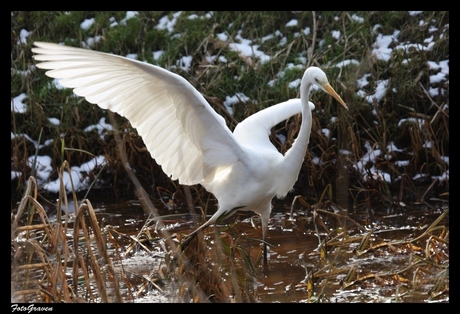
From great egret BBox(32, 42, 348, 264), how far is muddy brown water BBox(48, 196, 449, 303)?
30 cm

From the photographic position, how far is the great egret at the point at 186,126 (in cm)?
362

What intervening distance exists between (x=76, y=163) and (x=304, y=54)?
7.95 ft

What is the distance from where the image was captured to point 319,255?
4492 mm

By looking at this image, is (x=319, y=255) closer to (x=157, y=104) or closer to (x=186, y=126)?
(x=186, y=126)

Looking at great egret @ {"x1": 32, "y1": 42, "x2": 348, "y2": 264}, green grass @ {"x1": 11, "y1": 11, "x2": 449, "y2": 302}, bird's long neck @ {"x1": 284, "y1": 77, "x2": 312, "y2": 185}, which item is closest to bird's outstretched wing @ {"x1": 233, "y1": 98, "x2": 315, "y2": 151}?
great egret @ {"x1": 32, "y1": 42, "x2": 348, "y2": 264}

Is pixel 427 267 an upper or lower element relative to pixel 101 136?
lower

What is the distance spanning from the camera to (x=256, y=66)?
644 centimetres

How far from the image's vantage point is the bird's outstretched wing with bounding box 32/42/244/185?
11.8 feet

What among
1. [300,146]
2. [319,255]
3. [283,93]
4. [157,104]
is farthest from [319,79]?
[283,93]

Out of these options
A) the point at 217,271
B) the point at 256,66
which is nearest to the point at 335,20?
the point at 256,66

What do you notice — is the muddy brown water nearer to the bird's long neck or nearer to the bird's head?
the bird's long neck

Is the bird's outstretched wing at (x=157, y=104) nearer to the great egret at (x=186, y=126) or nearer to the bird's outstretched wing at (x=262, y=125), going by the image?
the great egret at (x=186, y=126)

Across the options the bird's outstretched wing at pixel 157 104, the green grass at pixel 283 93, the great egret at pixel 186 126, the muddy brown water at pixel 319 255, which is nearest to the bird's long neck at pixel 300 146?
the great egret at pixel 186 126
